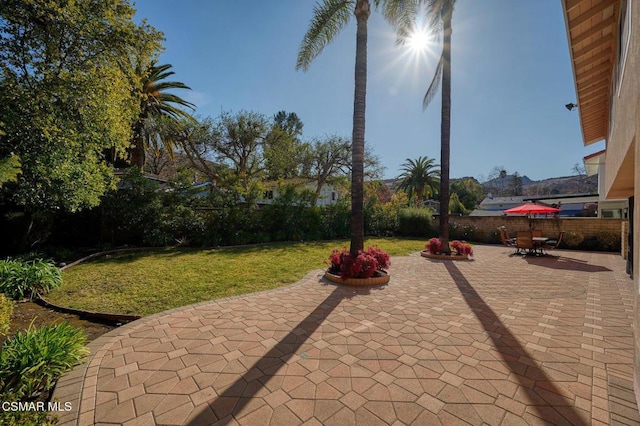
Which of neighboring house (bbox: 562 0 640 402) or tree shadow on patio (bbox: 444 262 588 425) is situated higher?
neighboring house (bbox: 562 0 640 402)

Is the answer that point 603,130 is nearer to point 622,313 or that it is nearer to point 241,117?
point 622,313

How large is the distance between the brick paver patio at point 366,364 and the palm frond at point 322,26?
7839 mm

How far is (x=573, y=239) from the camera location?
41.4ft

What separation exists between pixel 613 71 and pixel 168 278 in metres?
11.4

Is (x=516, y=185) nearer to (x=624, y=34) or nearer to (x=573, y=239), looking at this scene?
(x=573, y=239)

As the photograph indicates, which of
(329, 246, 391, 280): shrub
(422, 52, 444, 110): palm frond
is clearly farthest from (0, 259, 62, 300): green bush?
(422, 52, 444, 110): palm frond

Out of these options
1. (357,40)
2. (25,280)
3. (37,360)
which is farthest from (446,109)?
(25,280)

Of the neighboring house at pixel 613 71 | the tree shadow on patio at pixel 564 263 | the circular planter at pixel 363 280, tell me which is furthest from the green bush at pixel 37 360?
the tree shadow on patio at pixel 564 263

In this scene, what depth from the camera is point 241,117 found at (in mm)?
18656

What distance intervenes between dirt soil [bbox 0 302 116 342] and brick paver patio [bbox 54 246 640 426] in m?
0.83

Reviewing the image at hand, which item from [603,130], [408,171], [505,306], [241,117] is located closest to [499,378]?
[505,306]

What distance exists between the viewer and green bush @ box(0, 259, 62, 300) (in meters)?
5.14

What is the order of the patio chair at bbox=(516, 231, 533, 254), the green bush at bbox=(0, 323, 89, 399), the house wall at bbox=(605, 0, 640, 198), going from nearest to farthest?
the house wall at bbox=(605, 0, 640, 198)
the green bush at bbox=(0, 323, 89, 399)
the patio chair at bbox=(516, 231, 533, 254)

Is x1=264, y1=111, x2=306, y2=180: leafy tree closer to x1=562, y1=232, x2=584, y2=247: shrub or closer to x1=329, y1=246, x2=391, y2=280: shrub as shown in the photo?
x1=329, y1=246, x2=391, y2=280: shrub
